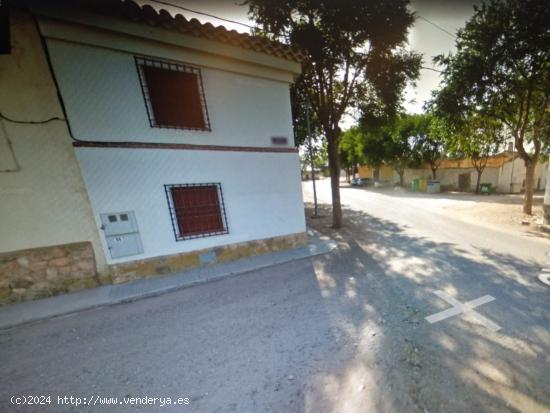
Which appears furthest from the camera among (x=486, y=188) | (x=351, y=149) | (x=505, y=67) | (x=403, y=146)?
(x=351, y=149)

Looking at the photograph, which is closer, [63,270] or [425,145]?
[63,270]

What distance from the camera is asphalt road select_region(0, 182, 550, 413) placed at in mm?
2182

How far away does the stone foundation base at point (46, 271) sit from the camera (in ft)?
14.4

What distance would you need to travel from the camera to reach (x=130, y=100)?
15.7 ft

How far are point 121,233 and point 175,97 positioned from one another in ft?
11.6

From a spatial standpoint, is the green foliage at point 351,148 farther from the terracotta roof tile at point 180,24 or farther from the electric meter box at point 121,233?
the electric meter box at point 121,233

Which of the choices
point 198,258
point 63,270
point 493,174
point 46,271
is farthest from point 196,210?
point 493,174

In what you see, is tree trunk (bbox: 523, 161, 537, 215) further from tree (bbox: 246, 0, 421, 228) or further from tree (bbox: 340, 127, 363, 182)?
tree (bbox: 340, 127, 363, 182)

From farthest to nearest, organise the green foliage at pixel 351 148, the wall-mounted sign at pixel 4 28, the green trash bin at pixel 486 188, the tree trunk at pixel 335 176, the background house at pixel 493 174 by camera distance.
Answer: the green foliage at pixel 351 148
the background house at pixel 493 174
the green trash bin at pixel 486 188
the tree trunk at pixel 335 176
the wall-mounted sign at pixel 4 28

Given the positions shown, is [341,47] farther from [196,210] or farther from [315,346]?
[315,346]

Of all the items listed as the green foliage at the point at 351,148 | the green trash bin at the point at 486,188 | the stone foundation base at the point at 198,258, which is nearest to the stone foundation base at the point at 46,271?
the stone foundation base at the point at 198,258

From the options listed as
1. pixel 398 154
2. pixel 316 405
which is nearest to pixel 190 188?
pixel 316 405

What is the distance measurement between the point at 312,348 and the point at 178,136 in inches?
207

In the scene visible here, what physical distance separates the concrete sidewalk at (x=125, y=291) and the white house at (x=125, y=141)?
270 millimetres
